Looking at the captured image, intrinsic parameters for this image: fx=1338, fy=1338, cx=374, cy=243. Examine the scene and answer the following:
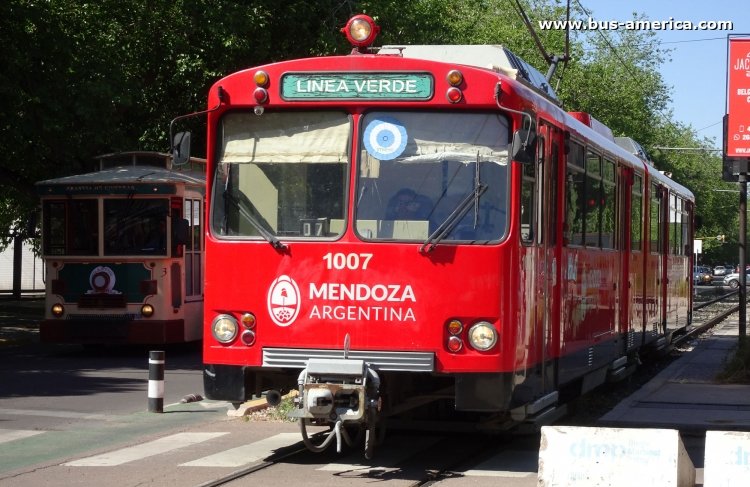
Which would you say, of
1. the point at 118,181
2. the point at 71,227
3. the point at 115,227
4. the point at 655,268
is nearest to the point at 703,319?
the point at 655,268

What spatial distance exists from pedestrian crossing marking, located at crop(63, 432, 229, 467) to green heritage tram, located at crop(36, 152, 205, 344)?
9491 mm

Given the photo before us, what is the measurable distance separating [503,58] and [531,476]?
416 cm

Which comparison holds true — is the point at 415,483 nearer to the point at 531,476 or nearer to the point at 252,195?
the point at 531,476

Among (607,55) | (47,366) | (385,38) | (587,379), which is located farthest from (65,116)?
(607,55)

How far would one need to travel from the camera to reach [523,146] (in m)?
9.45

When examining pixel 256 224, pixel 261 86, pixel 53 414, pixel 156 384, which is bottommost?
pixel 53 414

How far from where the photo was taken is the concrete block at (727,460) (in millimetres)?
8242

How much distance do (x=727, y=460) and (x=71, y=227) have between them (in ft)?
51.5

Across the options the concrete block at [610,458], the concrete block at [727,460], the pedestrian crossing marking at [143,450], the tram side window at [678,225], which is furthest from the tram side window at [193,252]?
the concrete block at [727,460]

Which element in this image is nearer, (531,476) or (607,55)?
(531,476)

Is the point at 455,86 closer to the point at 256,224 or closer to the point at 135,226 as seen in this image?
the point at 256,224

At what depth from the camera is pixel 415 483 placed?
947cm

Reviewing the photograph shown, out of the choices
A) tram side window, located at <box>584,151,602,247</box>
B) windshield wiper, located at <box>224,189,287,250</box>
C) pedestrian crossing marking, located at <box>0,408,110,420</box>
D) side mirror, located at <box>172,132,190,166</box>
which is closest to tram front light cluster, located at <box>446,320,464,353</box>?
windshield wiper, located at <box>224,189,287,250</box>

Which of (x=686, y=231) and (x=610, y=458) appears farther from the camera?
(x=686, y=231)
